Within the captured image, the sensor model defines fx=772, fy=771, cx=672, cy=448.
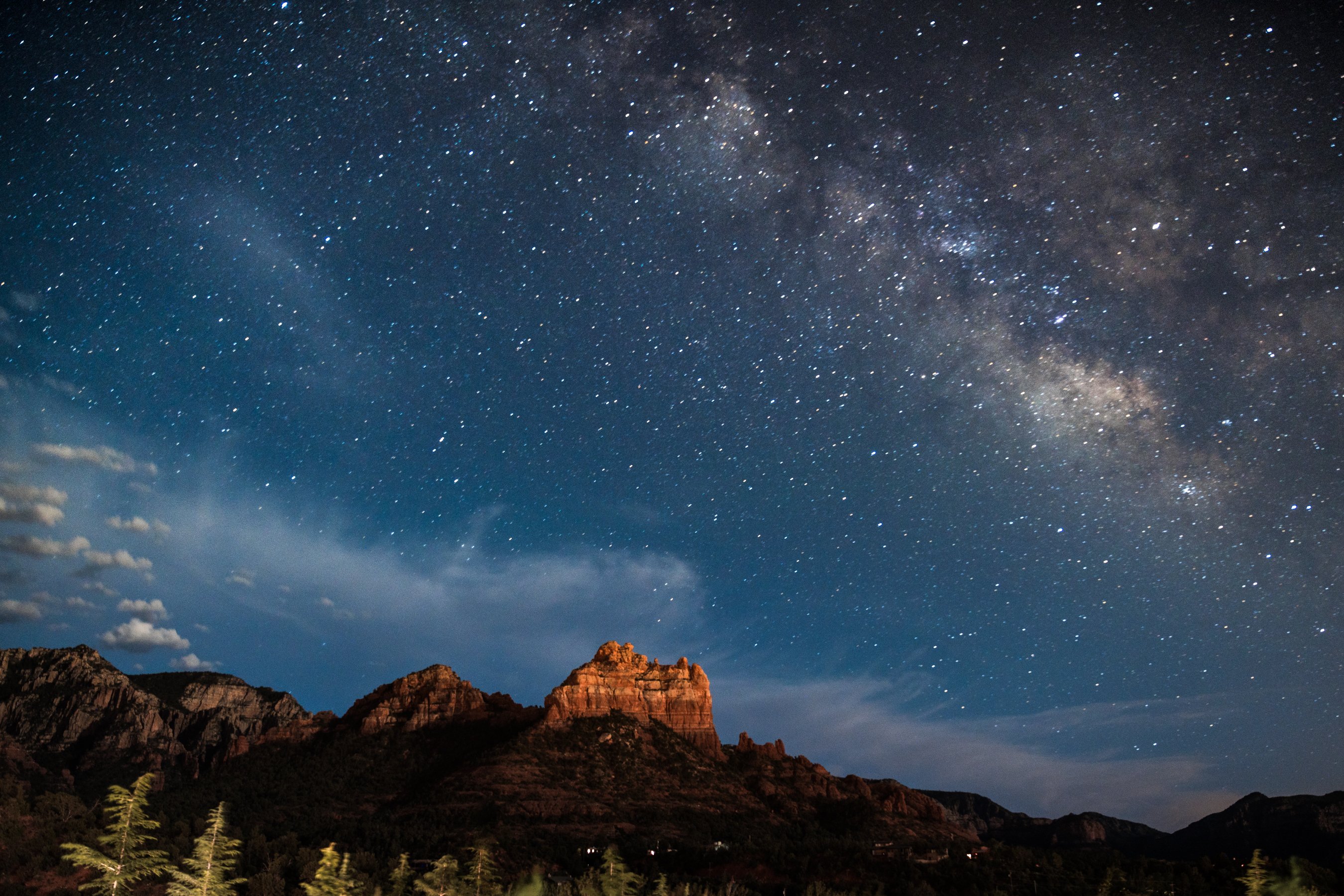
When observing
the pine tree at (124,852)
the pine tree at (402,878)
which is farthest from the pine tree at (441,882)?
the pine tree at (124,852)

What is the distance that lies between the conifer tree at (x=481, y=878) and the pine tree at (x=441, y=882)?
1111mm

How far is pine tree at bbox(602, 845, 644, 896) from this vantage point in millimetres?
45375

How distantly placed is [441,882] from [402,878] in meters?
4.68

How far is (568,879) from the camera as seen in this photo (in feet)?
198

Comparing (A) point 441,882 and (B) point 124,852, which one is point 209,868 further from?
(A) point 441,882

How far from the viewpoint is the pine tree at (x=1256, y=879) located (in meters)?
42.9

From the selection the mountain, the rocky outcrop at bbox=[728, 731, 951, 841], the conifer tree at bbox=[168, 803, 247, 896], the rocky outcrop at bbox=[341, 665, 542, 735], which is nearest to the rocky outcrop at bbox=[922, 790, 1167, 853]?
the mountain

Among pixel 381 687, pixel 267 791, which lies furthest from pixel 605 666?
pixel 267 791

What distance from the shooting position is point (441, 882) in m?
38.3

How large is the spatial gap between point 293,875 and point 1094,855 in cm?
7151

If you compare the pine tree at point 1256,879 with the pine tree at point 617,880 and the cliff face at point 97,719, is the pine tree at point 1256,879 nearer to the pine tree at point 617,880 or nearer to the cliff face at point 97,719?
the pine tree at point 617,880

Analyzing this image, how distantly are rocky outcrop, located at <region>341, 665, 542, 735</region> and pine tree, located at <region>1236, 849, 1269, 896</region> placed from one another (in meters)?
90.8

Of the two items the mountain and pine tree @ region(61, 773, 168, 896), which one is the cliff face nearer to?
the mountain

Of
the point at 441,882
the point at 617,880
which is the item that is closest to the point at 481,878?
the point at 441,882
